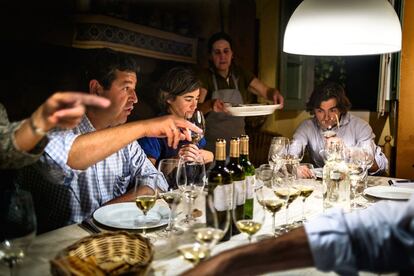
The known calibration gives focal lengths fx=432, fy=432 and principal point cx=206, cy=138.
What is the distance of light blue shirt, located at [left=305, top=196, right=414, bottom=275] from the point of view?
815 millimetres

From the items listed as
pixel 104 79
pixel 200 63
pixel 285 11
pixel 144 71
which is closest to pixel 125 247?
pixel 104 79

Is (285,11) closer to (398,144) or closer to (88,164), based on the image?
(398,144)

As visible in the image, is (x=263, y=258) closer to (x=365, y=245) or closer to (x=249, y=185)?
(x=365, y=245)

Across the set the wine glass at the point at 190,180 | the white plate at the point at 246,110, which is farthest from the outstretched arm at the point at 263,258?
the white plate at the point at 246,110

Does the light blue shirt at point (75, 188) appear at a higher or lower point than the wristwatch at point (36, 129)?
lower

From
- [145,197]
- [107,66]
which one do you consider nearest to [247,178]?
[145,197]

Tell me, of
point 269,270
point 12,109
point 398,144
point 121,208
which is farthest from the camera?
point 398,144

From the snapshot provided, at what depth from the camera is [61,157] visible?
132 centimetres

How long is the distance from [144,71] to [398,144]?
197cm

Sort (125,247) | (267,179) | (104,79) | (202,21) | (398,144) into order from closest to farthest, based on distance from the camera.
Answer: (125,247) → (267,179) → (104,79) → (398,144) → (202,21)

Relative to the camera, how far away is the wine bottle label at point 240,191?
126 cm

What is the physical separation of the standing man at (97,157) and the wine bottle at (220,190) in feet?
0.57

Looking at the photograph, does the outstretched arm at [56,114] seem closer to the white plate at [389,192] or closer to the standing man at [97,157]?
the standing man at [97,157]

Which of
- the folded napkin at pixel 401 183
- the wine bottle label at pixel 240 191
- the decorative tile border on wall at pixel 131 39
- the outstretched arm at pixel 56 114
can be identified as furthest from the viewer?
the decorative tile border on wall at pixel 131 39
